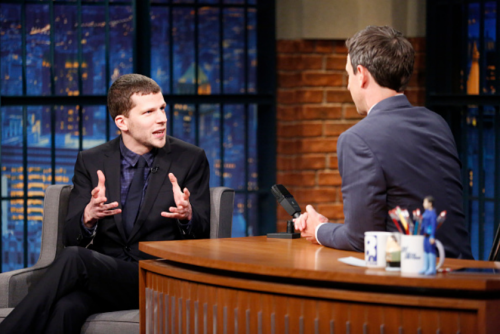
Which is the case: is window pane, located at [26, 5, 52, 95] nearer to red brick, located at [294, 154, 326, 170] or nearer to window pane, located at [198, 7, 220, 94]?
window pane, located at [198, 7, 220, 94]

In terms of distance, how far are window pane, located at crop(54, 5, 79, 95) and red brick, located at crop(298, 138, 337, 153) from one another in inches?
58.3

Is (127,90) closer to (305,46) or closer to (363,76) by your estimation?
(363,76)

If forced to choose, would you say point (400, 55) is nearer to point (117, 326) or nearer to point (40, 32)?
point (117, 326)

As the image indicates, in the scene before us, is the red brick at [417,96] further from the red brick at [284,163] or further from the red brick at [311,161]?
the red brick at [284,163]

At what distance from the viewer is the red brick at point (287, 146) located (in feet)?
14.4

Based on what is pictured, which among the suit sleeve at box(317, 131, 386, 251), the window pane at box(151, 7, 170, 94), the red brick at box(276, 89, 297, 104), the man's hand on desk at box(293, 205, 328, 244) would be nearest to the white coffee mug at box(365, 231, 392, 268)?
the suit sleeve at box(317, 131, 386, 251)

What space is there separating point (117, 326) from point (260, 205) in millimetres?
2022

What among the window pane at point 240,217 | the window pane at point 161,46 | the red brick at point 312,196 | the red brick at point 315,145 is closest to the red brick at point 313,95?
the red brick at point 315,145

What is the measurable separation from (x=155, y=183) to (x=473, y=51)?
227cm

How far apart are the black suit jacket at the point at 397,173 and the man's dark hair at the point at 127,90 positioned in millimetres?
1219

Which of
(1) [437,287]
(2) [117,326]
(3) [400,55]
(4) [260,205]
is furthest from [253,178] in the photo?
(1) [437,287]

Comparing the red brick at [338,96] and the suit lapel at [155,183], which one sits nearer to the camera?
the suit lapel at [155,183]

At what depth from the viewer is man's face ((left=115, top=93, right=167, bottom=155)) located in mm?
3072

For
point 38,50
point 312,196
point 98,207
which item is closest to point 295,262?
point 98,207
